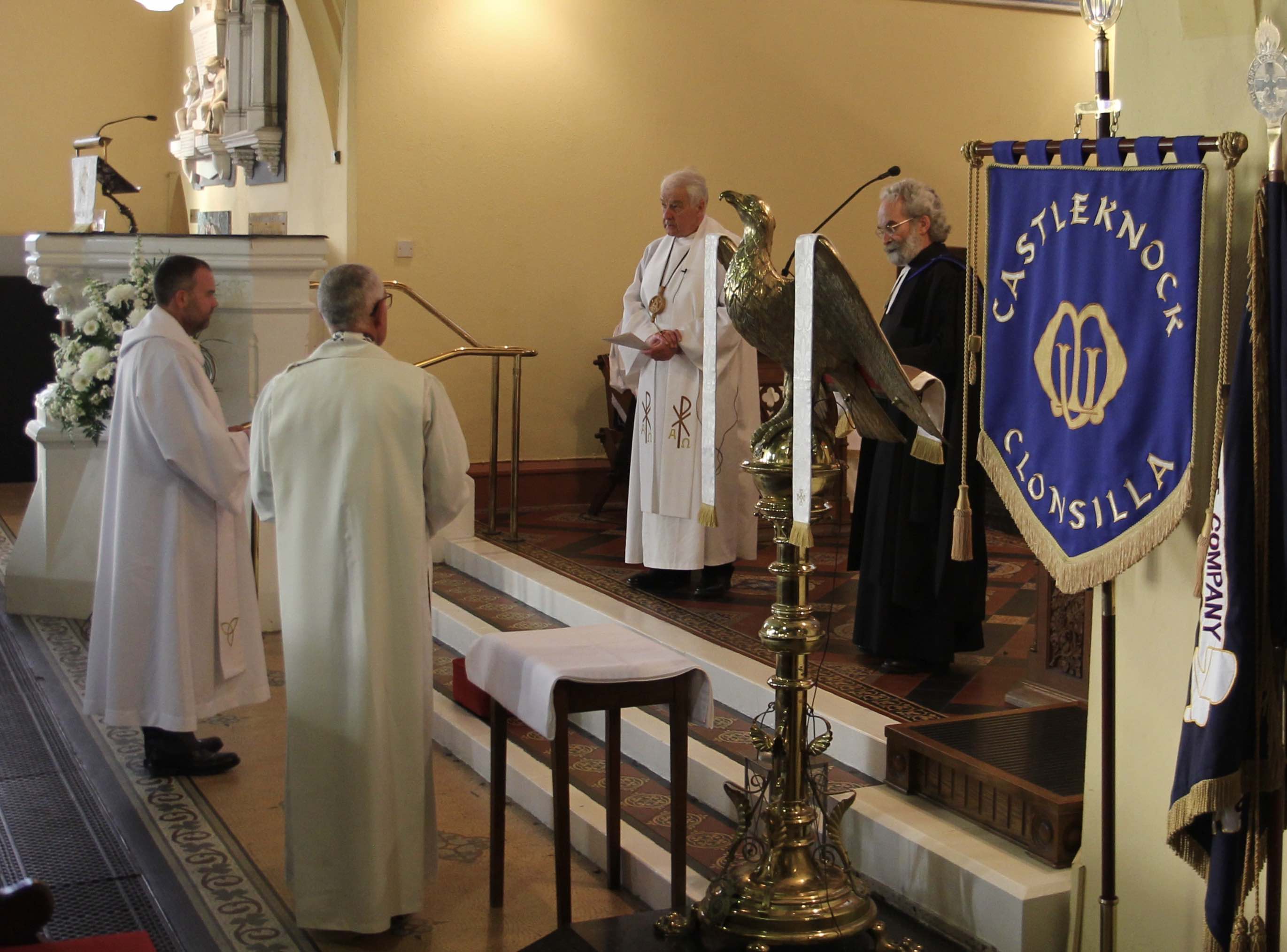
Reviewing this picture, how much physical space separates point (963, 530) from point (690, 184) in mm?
3291

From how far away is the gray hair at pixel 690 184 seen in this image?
19.3 feet

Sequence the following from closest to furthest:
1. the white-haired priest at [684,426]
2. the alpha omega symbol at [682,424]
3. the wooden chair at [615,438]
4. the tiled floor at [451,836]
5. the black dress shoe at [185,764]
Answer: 1. the tiled floor at [451,836]
2. the black dress shoe at [185,764]
3. the white-haired priest at [684,426]
4. the alpha omega symbol at [682,424]
5. the wooden chair at [615,438]

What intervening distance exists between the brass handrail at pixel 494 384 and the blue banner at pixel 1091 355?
436 centimetres

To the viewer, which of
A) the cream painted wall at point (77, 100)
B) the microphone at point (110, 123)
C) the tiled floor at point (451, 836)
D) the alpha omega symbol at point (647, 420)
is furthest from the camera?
the cream painted wall at point (77, 100)

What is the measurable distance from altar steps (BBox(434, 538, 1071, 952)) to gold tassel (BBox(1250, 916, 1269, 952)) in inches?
23.5

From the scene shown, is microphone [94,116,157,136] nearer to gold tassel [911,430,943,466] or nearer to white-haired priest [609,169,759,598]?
white-haired priest [609,169,759,598]

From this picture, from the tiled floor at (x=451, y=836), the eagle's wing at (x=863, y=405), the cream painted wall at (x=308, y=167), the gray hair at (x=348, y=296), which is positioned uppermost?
the cream painted wall at (x=308, y=167)

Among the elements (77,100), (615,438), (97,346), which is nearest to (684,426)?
(615,438)

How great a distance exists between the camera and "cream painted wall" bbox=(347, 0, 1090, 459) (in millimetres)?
8234

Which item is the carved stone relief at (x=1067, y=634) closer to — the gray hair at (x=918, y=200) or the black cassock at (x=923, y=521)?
the black cassock at (x=923, y=521)

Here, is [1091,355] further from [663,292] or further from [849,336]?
[663,292]

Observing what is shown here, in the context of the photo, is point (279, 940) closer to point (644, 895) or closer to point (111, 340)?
point (644, 895)

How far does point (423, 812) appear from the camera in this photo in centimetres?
356

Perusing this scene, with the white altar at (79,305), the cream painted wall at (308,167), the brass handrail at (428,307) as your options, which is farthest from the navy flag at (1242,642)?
the cream painted wall at (308,167)
